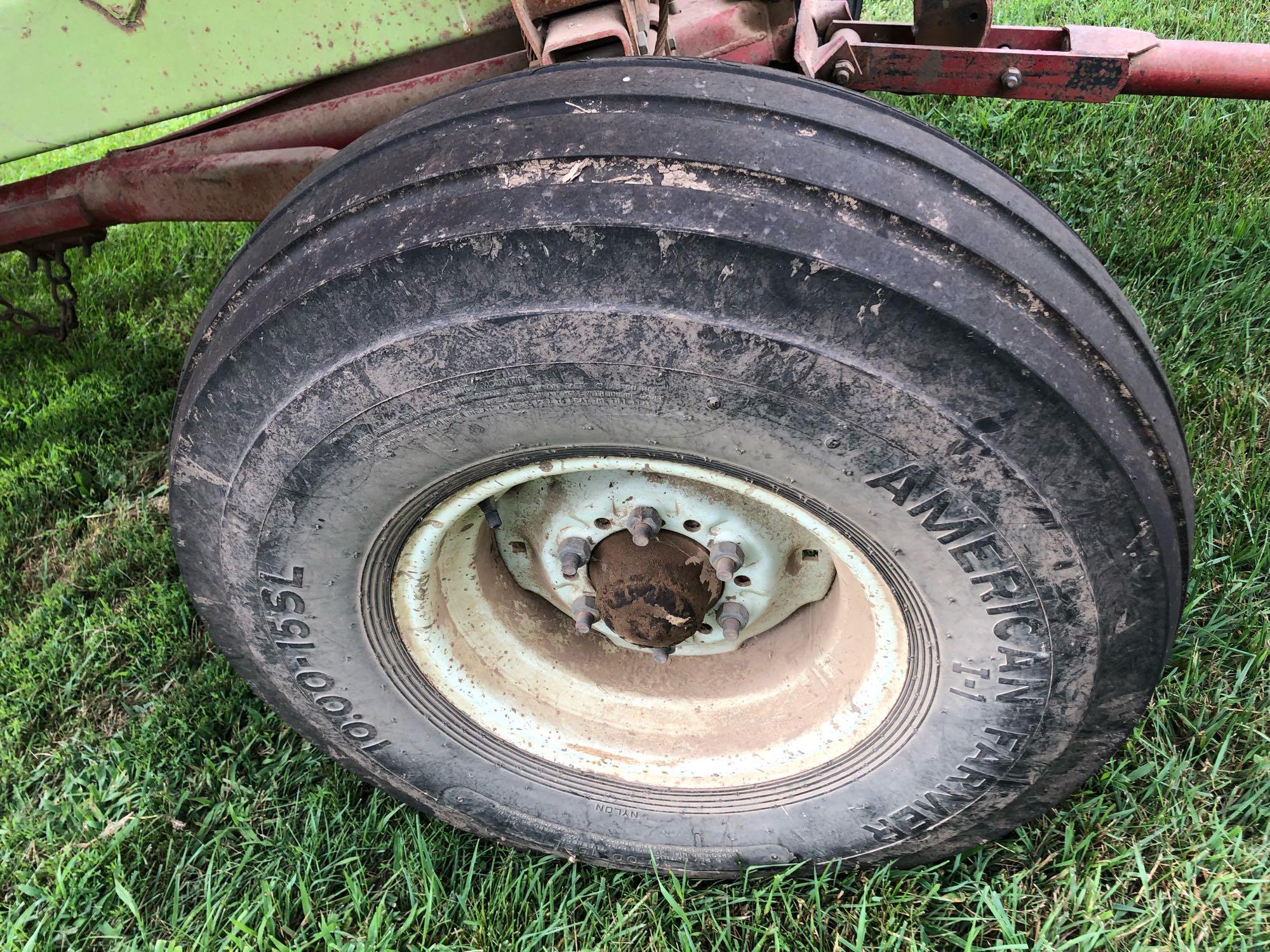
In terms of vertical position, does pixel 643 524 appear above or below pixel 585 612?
above

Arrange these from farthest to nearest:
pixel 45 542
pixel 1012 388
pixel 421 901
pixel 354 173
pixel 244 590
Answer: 1. pixel 45 542
2. pixel 421 901
3. pixel 244 590
4. pixel 354 173
5. pixel 1012 388

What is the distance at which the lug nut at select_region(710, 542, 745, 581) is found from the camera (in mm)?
1671

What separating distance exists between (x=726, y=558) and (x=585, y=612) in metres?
0.31

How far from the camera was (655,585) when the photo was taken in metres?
1.71

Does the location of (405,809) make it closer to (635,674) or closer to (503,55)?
(635,674)

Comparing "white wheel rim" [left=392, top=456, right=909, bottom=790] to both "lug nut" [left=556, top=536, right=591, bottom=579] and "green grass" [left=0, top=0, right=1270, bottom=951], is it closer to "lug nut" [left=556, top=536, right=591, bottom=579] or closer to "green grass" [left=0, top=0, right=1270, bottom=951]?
"lug nut" [left=556, top=536, right=591, bottom=579]

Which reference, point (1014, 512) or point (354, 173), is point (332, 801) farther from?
point (1014, 512)

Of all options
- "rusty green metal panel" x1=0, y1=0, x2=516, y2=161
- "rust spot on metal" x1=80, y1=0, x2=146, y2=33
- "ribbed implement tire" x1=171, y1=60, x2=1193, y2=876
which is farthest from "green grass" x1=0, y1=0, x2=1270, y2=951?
"rust spot on metal" x1=80, y1=0, x2=146, y2=33

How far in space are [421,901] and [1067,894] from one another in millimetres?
1216

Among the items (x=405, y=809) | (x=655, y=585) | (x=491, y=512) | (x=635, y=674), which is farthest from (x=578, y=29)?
(x=405, y=809)

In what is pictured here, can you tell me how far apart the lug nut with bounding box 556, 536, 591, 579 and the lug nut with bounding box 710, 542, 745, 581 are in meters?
0.23

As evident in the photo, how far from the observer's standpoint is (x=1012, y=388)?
121 cm

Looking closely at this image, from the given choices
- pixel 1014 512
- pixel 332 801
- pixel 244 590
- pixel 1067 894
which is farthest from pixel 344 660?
pixel 1067 894

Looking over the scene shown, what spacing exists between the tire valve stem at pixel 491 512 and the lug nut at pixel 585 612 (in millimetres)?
251
